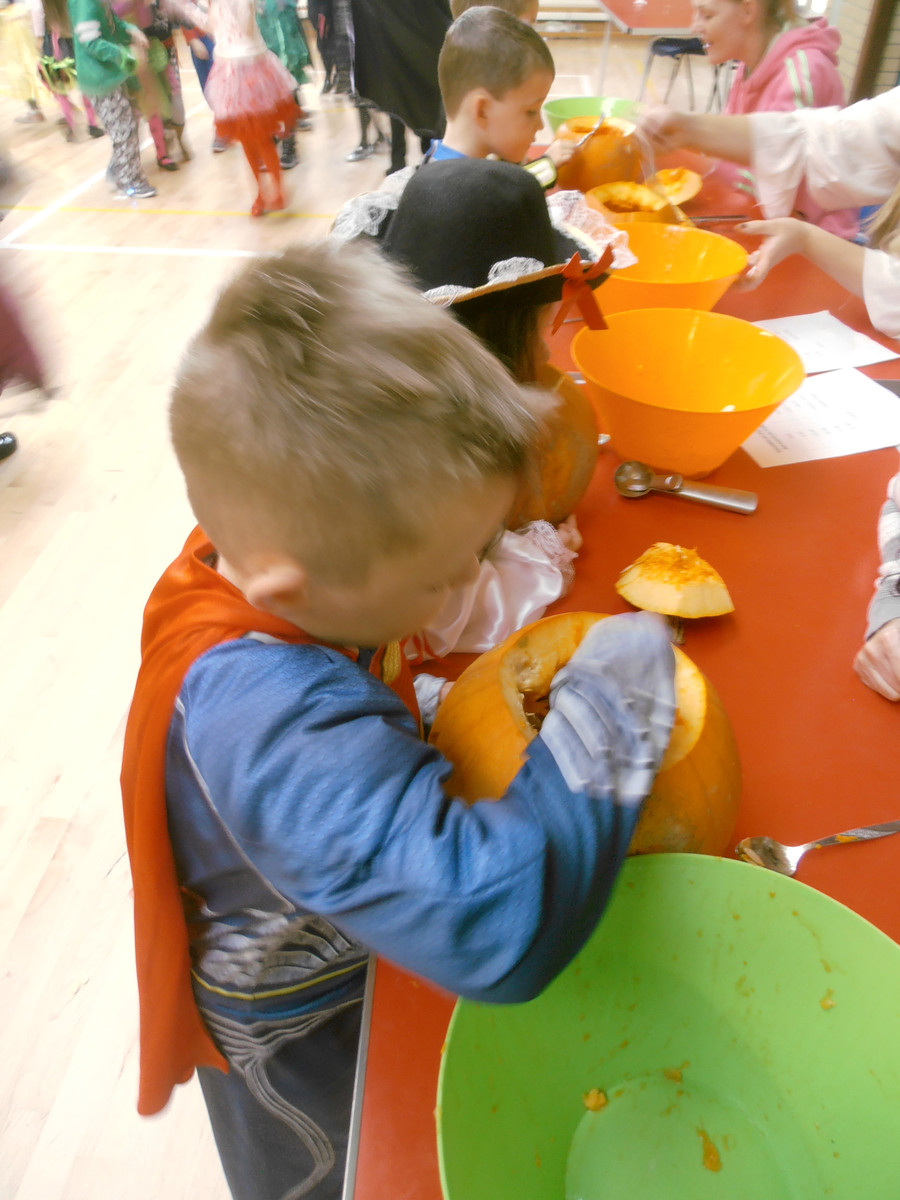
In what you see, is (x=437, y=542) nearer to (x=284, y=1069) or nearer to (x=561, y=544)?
(x=561, y=544)

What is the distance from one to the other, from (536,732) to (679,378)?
2.11ft

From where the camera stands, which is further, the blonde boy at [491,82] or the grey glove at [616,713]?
the blonde boy at [491,82]

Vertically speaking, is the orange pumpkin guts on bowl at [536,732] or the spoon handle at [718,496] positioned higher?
the orange pumpkin guts on bowl at [536,732]

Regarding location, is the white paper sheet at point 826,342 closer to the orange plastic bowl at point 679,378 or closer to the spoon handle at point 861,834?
the orange plastic bowl at point 679,378

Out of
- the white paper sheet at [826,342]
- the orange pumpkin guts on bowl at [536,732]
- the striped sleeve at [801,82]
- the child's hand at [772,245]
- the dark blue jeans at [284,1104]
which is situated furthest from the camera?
the striped sleeve at [801,82]

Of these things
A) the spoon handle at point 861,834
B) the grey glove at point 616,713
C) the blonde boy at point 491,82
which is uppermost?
the blonde boy at point 491,82

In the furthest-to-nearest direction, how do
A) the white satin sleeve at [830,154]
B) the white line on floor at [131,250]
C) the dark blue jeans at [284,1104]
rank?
the white line on floor at [131,250] < the white satin sleeve at [830,154] < the dark blue jeans at [284,1104]

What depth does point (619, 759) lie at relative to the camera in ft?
1.34

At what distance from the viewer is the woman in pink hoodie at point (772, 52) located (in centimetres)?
181

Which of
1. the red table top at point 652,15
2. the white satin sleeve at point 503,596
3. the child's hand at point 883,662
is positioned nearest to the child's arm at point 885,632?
the child's hand at point 883,662

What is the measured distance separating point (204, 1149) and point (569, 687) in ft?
3.15

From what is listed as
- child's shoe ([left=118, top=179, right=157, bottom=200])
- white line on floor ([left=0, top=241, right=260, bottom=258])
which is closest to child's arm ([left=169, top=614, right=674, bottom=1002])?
white line on floor ([left=0, top=241, right=260, bottom=258])

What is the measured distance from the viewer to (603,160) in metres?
1.60

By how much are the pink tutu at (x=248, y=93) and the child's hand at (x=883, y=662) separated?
4002 mm
